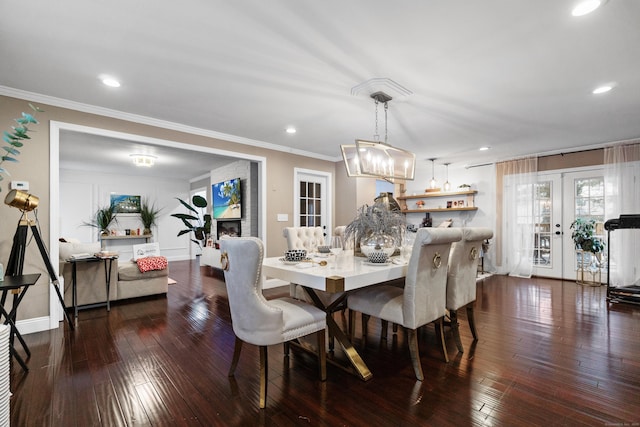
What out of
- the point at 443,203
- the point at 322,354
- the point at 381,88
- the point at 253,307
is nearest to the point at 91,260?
the point at 253,307

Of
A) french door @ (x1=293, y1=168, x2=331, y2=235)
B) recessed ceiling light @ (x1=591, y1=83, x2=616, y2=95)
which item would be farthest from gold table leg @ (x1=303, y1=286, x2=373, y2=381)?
recessed ceiling light @ (x1=591, y1=83, x2=616, y2=95)

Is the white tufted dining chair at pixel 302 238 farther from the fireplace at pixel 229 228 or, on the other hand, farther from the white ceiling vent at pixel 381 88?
the fireplace at pixel 229 228

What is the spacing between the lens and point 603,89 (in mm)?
2891

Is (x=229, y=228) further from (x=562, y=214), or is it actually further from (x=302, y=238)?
(x=562, y=214)

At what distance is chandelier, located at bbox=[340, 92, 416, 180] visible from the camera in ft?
9.30

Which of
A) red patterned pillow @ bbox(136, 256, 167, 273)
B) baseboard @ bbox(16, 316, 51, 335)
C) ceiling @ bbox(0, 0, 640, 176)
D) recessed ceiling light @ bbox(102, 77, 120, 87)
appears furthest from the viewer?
red patterned pillow @ bbox(136, 256, 167, 273)

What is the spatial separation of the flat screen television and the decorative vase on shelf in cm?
366

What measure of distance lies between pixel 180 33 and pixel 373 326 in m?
3.09

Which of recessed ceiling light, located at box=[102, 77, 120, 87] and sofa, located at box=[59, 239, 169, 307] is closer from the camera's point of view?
recessed ceiling light, located at box=[102, 77, 120, 87]

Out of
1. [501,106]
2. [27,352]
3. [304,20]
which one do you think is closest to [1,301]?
[27,352]

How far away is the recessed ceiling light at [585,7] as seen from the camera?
1720 millimetres

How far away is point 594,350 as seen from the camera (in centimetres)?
247

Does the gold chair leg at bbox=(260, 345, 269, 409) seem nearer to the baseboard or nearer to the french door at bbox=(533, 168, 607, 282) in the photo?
the baseboard

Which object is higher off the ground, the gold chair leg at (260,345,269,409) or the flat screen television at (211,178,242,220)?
the flat screen television at (211,178,242,220)
